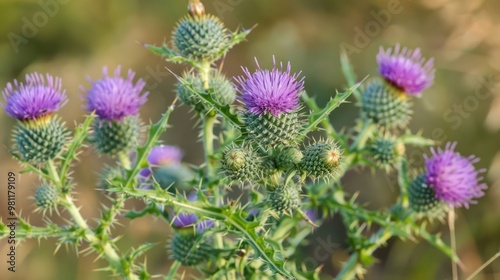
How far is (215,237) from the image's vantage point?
3.05m

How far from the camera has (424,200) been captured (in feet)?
11.1

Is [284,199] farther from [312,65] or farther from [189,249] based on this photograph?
[312,65]

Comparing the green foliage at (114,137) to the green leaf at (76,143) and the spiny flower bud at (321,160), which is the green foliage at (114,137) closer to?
the green leaf at (76,143)

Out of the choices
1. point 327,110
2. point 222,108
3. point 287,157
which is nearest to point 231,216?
point 287,157

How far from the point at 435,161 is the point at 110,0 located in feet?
19.0

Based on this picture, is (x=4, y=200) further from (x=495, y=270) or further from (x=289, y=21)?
(x=495, y=270)

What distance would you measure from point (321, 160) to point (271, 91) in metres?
0.34

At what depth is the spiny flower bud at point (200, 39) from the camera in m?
3.21

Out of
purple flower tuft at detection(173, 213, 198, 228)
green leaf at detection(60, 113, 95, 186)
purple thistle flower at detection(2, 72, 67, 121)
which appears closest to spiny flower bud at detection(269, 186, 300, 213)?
purple flower tuft at detection(173, 213, 198, 228)

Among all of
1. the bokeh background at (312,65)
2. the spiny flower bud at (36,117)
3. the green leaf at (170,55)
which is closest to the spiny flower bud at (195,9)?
the green leaf at (170,55)

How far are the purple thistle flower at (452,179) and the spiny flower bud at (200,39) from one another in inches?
53.7

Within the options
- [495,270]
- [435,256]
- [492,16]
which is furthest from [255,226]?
[492,16]

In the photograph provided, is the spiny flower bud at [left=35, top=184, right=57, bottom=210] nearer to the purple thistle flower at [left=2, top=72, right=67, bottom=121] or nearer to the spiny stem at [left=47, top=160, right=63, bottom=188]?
the spiny stem at [left=47, top=160, right=63, bottom=188]

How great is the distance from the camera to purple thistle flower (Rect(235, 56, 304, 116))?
8.15 feet
